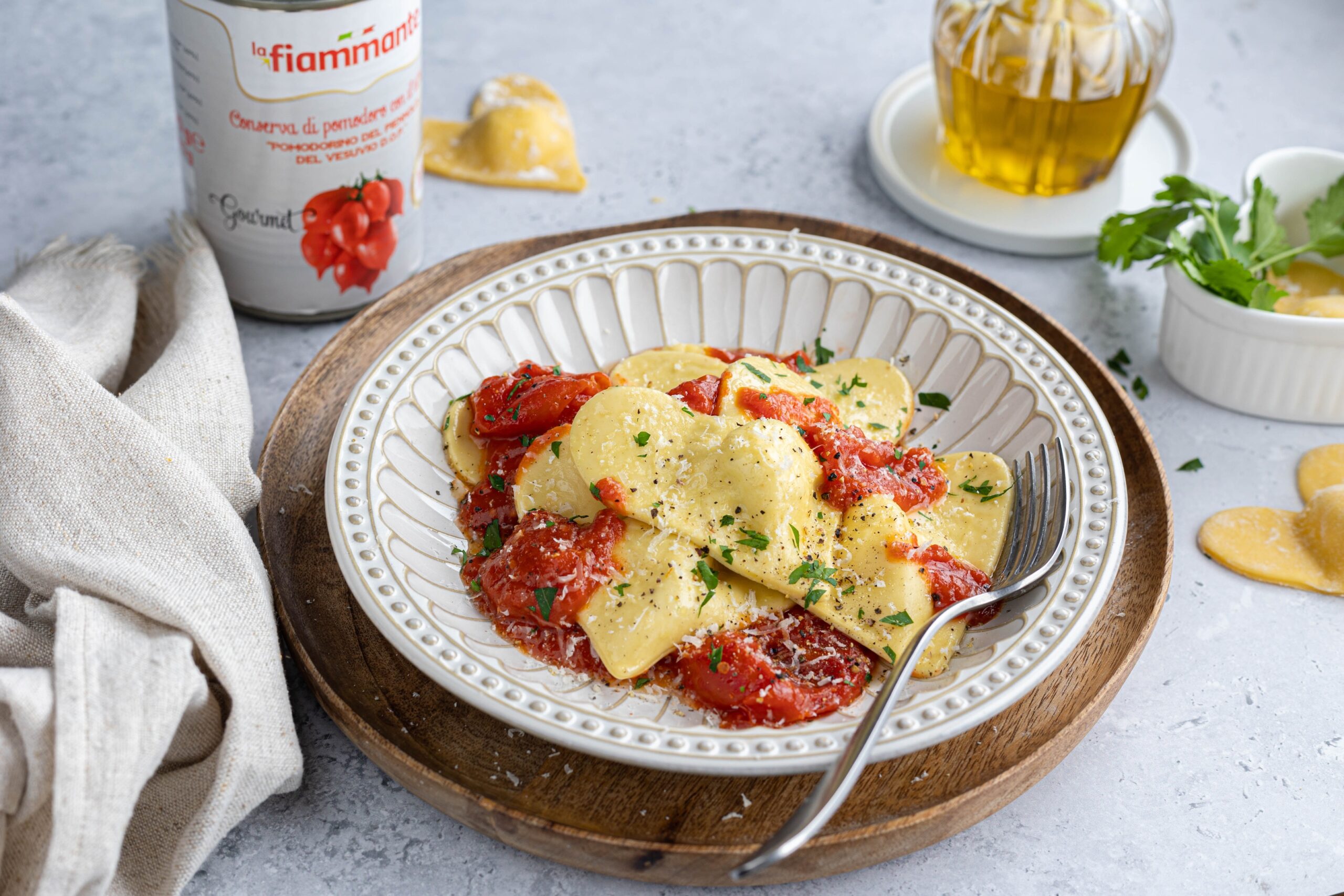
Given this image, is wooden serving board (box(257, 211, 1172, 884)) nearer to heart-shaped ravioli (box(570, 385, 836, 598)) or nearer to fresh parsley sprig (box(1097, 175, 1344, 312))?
heart-shaped ravioli (box(570, 385, 836, 598))

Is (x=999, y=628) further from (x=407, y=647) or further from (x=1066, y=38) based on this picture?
(x=1066, y=38)

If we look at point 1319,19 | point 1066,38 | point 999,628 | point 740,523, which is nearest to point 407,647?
point 740,523

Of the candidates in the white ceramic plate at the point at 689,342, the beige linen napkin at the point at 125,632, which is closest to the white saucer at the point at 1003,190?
the white ceramic plate at the point at 689,342

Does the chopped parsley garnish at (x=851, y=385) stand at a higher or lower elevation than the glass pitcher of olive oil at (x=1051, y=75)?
lower

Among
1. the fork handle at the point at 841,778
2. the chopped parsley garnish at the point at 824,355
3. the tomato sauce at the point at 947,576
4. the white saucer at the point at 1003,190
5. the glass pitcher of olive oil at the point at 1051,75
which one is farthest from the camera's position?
the white saucer at the point at 1003,190

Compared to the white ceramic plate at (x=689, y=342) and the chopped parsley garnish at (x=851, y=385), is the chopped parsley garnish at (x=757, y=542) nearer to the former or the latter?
the white ceramic plate at (x=689, y=342)
